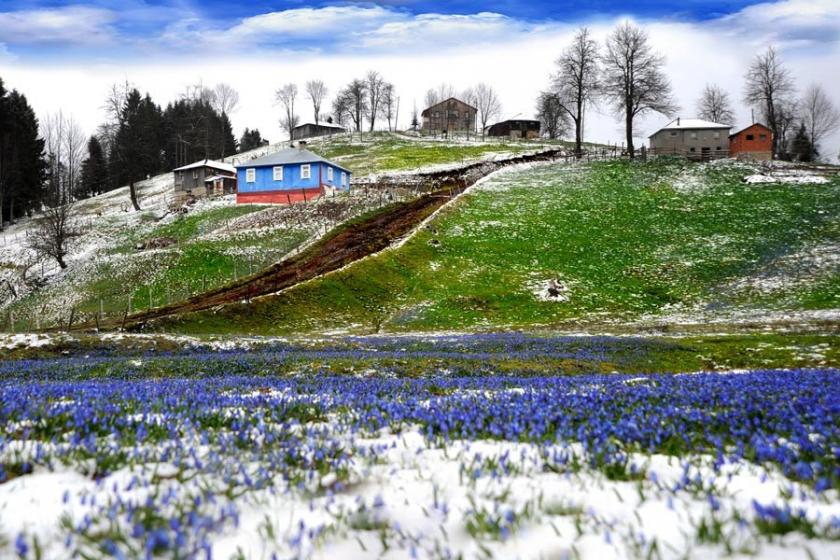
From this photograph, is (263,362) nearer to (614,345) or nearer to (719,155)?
(614,345)

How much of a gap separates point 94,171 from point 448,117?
98.4 m

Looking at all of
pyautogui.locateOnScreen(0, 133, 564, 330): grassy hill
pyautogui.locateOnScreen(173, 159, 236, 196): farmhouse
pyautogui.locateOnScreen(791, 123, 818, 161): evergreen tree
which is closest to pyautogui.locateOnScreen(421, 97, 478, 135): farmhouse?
pyautogui.locateOnScreen(0, 133, 564, 330): grassy hill

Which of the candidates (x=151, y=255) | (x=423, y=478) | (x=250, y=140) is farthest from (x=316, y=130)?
(x=423, y=478)

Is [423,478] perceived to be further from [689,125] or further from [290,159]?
[689,125]

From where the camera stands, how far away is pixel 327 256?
48188 mm

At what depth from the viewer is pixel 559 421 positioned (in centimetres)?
584

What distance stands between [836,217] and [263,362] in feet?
197

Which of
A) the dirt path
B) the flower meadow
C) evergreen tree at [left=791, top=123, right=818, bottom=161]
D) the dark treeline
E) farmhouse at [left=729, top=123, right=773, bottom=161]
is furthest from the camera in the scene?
evergreen tree at [left=791, top=123, right=818, bottom=161]

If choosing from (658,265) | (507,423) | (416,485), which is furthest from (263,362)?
(658,265)

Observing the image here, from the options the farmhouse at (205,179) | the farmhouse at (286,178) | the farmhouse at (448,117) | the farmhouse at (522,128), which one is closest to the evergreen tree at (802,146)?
the farmhouse at (522,128)

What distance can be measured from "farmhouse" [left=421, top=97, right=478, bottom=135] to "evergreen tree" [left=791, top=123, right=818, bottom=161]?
8359 centimetres

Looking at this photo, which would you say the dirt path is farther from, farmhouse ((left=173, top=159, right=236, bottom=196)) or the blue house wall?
farmhouse ((left=173, top=159, right=236, bottom=196))

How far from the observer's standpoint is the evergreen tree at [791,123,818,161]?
119200mm

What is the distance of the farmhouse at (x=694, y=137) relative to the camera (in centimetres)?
10131
